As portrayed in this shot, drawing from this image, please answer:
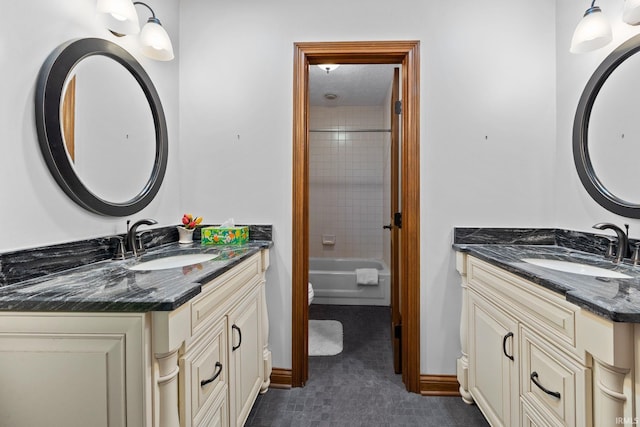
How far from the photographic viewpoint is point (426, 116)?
1744 millimetres

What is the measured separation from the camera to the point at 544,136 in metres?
1.71

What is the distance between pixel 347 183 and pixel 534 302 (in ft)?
9.98

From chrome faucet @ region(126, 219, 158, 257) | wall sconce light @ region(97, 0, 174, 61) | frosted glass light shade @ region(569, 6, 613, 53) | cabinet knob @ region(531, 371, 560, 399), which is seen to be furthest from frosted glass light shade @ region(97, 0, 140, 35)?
cabinet knob @ region(531, 371, 560, 399)

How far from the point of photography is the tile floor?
1.50 meters

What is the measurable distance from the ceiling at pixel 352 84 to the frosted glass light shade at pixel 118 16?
68.0 inches

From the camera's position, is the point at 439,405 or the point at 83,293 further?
the point at 439,405

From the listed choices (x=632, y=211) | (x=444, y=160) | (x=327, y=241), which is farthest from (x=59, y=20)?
(x=327, y=241)

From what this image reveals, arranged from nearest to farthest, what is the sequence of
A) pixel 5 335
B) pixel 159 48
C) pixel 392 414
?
pixel 5 335, pixel 159 48, pixel 392 414

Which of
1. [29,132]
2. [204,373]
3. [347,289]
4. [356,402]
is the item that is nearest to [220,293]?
[204,373]

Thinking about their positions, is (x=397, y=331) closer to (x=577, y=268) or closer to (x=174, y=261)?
(x=577, y=268)

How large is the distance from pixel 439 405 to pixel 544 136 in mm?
1636

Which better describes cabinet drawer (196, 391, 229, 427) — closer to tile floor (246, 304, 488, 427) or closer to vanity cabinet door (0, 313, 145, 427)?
vanity cabinet door (0, 313, 145, 427)

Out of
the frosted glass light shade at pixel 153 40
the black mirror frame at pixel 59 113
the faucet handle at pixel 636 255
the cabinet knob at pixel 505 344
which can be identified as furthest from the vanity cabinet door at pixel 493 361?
the frosted glass light shade at pixel 153 40

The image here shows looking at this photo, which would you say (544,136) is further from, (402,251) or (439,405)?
(439,405)
